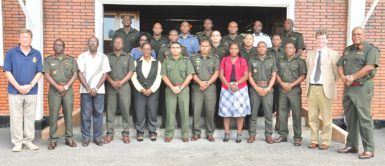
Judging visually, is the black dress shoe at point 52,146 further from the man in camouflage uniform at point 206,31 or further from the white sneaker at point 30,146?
the man in camouflage uniform at point 206,31

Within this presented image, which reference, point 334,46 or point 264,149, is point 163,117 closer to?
point 264,149

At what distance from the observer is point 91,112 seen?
6.64 m

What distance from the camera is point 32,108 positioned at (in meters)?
6.41

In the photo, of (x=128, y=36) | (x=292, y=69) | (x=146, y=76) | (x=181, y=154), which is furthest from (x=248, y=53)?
(x=128, y=36)

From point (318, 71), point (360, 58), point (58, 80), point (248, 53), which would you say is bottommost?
point (58, 80)

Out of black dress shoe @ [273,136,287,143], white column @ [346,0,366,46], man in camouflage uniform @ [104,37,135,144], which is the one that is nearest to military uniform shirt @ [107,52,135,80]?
man in camouflage uniform @ [104,37,135,144]

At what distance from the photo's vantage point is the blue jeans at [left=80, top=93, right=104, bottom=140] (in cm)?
654

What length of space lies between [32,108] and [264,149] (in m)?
3.61

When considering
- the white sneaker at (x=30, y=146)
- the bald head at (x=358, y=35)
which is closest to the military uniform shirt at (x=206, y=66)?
the bald head at (x=358, y=35)

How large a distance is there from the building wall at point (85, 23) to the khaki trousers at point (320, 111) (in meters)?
1.89

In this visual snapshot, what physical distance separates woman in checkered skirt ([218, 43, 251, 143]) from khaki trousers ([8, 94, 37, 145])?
298 centimetres

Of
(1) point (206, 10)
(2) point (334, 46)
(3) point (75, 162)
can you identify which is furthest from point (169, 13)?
(3) point (75, 162)

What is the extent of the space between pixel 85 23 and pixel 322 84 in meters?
4.72

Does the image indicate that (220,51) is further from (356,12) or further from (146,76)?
(356,12)
